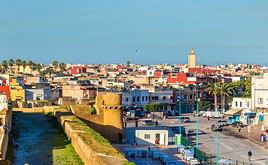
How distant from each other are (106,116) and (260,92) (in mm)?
45127

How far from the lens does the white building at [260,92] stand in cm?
8225

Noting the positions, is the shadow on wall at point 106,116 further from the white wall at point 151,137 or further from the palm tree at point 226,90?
the palm tree at point 226,90

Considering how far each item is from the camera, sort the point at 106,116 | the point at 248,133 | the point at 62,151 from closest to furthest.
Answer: the point at 62,151 → the point at 106,116 → the point at 248,133

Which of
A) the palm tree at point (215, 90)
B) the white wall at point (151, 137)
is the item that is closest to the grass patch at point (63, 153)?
the white wall at point (151, 137)

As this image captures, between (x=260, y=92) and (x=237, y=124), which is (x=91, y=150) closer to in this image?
(x=237, y=124)

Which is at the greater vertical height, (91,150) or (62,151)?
(91,150)

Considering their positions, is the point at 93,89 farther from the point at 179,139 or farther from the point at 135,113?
the point at 179,139

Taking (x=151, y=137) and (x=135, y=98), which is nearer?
(x=151, y=137)

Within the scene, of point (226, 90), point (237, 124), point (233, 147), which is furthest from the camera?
point (226, 90)

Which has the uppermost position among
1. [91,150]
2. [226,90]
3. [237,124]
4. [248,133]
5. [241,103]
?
[91,150]

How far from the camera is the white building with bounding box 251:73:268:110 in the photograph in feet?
270

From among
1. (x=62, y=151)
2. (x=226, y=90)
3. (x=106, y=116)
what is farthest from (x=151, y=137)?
(x=226, y=90)

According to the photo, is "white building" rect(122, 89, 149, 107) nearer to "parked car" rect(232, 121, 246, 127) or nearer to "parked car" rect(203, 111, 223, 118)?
"parked car" rect(203, 111, 223, 118)

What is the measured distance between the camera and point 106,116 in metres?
42.3
